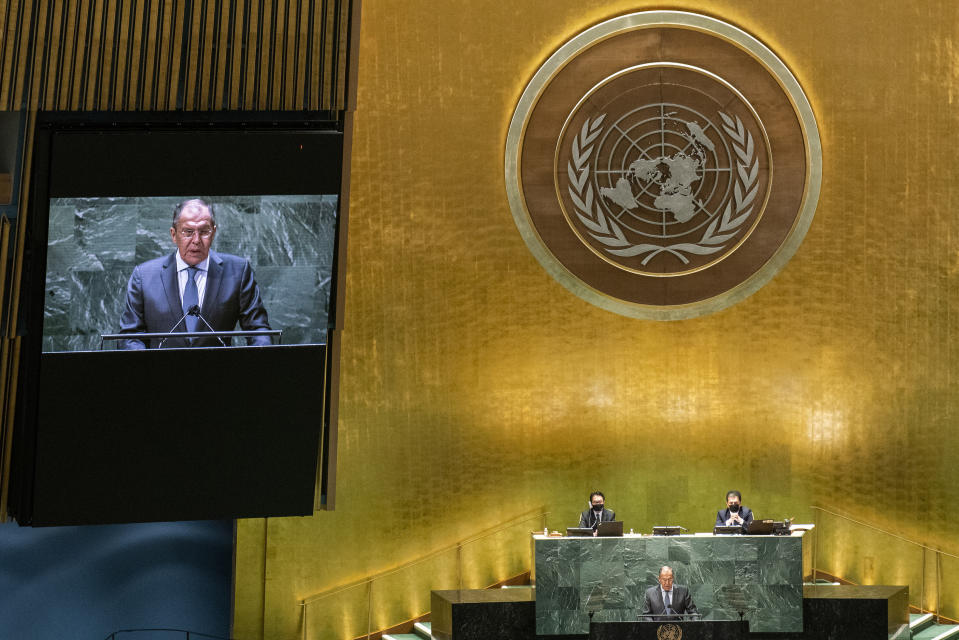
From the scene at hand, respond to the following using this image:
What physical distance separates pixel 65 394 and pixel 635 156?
5326 millimetres

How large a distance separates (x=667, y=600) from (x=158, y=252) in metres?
4.81

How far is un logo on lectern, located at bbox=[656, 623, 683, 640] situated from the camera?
8.38 meters

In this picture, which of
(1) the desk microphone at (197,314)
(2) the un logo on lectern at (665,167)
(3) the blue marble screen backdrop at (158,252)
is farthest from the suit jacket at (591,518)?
(1) the desk microphone at (197,314)

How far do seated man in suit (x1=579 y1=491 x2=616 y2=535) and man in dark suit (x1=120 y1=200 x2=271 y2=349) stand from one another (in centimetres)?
302

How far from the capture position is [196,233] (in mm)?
8836

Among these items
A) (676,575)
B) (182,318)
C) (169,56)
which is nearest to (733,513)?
(676,575)

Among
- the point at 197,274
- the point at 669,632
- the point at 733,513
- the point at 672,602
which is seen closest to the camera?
the point at 669,632

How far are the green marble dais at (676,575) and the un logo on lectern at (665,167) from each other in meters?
2.40

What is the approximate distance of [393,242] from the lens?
10.1 meters

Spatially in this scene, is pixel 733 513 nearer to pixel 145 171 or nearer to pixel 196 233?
pixel 196 233

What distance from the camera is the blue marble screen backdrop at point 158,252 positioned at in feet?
28.6

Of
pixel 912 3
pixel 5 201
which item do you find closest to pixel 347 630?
pixel 5 201

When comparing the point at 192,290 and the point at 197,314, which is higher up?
the point at 192,290

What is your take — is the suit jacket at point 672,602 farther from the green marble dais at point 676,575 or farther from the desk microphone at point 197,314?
the desk microphone at point 197,314
